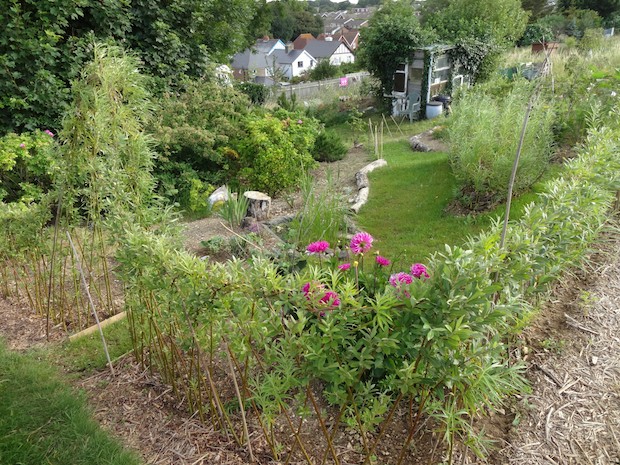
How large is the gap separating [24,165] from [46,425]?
14.2 feet

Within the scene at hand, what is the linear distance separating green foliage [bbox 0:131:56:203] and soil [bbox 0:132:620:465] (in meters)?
2.71

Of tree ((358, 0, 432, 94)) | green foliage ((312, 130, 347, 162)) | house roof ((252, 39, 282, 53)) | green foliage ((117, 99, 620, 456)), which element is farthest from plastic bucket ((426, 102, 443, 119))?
house roof ((252, 39, 282, 53))

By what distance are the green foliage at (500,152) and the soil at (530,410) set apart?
6.41 ft

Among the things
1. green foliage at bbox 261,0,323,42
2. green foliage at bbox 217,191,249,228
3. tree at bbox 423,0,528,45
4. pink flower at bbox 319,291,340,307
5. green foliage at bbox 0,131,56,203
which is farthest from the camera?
green foliage at bbox 261,0,323,42

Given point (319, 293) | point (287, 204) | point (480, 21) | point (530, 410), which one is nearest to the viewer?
point (319, 293)

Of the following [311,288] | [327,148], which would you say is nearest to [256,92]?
[327,148]

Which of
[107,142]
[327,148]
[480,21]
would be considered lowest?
[327,148]

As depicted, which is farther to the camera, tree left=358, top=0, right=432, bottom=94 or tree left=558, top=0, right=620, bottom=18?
tree left=558, top=0, right=620, bottom=18

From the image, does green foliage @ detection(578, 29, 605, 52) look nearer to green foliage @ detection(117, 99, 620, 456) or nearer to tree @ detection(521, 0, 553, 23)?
tree @ detection(521, 0, 553, 23)

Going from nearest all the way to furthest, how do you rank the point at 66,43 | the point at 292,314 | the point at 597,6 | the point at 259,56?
the point at 292,314 < the point at 66,43 < the point at 597,6 < the point at 259,56

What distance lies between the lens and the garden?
156 centimetres

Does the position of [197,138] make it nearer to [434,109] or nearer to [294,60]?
[434,109]

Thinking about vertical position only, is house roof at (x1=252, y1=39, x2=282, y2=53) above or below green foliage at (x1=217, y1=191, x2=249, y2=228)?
above

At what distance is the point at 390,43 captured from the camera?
12883mm
